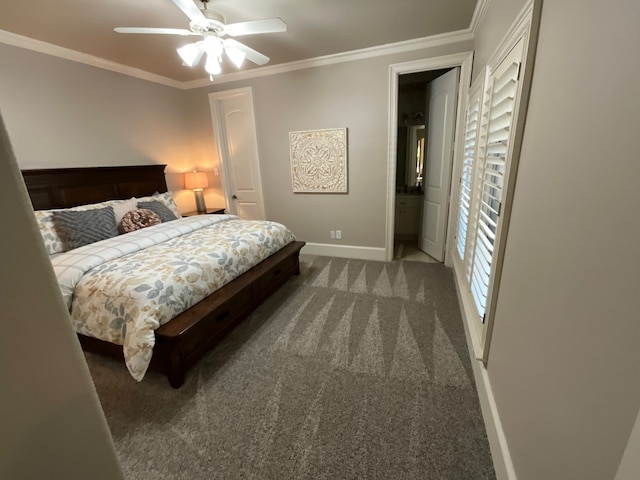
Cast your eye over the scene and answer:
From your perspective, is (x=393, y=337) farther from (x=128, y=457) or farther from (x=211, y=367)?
(x=128, y=457)

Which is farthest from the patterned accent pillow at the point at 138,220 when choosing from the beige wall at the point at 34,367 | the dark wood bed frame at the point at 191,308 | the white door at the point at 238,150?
the beige wall at the point at 34,367

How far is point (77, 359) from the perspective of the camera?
54 centimetres

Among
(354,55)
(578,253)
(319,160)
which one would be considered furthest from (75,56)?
(578,253)

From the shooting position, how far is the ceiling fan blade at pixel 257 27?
1.79 meters

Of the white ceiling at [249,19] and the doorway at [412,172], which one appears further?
the doorway at [412,172]

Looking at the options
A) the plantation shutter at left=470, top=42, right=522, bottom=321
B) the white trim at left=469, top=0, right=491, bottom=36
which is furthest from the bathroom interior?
the plantation shutter at left=470, top=42, right=522, bottom=321

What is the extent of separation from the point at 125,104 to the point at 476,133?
3.93 m

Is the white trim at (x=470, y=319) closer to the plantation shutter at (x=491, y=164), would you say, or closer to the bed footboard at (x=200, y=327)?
the plantation shutter at (x=491, y=164)

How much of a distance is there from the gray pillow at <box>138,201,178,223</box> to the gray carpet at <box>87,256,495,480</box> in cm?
162

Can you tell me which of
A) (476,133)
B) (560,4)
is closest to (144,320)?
(560,4)

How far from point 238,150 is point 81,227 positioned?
7.37ft

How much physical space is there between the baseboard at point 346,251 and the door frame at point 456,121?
0.18 meters

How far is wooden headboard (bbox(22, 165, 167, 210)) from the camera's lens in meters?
2.59

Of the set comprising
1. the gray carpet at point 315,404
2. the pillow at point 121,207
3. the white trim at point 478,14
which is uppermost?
the white trim at point 478,14
